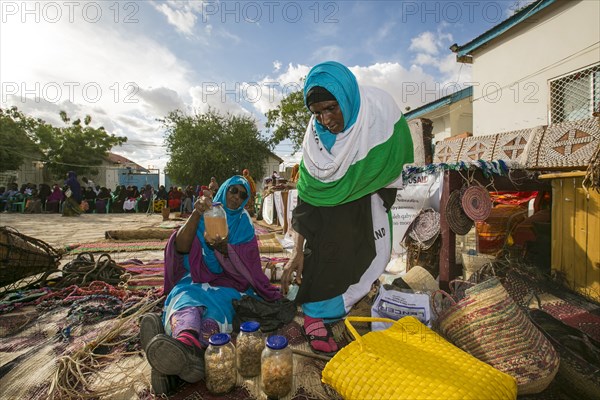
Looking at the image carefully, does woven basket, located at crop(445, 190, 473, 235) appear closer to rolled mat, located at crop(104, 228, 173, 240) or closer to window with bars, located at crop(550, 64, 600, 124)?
window with bars, located at crop(550, 64, 600, 124)

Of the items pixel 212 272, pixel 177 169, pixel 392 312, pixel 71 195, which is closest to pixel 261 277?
pixel 212 272

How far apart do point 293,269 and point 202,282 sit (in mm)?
712

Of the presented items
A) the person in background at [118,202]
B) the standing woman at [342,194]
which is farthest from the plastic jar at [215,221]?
the person in background at [118,202]

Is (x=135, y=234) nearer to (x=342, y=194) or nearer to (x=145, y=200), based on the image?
(x=342, y=194)

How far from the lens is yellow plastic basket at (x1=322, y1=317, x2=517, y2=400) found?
117cm

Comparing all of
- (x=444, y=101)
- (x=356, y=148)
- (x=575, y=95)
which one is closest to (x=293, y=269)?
(x=356, y=148)

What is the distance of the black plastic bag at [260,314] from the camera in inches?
87.4

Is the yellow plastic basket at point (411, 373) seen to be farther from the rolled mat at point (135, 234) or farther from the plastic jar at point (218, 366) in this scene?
the rolled mat at point (135, 234)

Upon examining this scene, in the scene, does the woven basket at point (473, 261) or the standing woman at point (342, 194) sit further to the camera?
the woven basket at point (473, 261)

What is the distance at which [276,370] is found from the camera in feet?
4.81

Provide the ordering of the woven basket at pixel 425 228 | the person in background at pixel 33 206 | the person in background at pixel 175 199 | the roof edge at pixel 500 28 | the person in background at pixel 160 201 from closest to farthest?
the woven basket at pixel 425 228
the roof edge at pixel 500 28
the person in background at pixel 33 206
the person in background at pixel 175 199
the person in background at pixel 160 201

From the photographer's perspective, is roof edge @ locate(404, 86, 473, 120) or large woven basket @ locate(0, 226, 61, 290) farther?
roof edge @ locate(404, 86, 473, 120)

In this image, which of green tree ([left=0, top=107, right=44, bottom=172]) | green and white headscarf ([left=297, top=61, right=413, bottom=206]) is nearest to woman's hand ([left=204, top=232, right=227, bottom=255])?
green and white headscarf ([left=297, top=61, right=413, bottom=206])

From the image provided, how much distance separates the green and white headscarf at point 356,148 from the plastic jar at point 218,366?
1.02 metres
